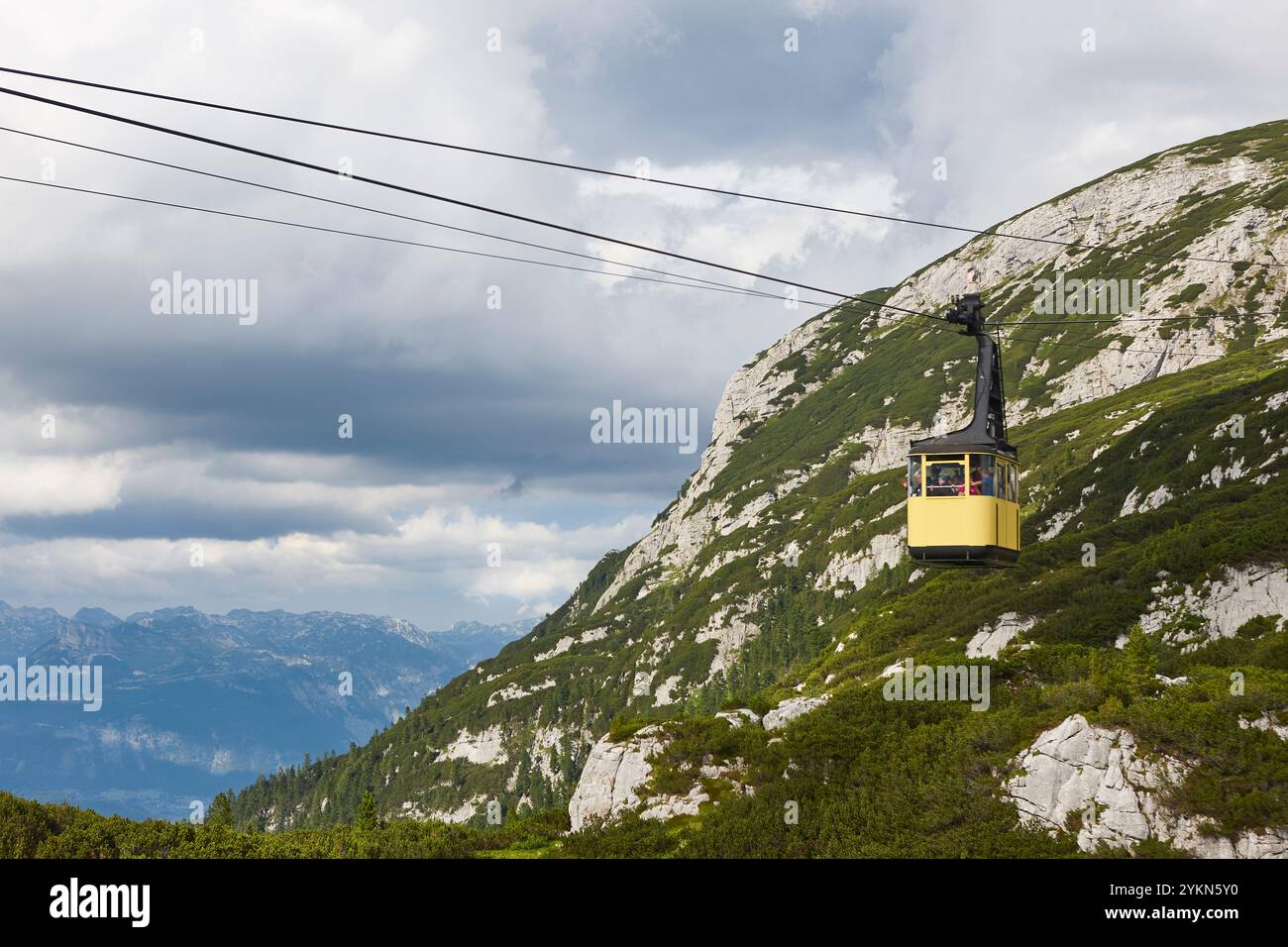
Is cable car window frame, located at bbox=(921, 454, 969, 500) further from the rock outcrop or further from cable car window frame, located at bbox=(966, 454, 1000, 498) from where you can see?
the rock outcrop

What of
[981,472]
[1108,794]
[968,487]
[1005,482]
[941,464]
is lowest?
[1108,794]

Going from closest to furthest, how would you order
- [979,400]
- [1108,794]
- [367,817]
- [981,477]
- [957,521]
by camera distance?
[981,477]
[957,521]
[1108,794]
[979,400]
[367,817]

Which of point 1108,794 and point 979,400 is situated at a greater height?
point 979,400

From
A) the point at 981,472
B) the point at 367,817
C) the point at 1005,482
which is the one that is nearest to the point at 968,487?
the point at 981,472

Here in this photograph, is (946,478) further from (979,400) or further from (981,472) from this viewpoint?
(979,400)

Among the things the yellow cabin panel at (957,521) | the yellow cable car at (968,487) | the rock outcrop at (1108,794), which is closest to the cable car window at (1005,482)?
the yellow cable car at (968,487)

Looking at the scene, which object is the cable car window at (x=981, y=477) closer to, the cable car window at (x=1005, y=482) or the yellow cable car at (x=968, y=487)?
the yellow cable car at (x=968, y=487)

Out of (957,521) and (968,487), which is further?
(957,521)
